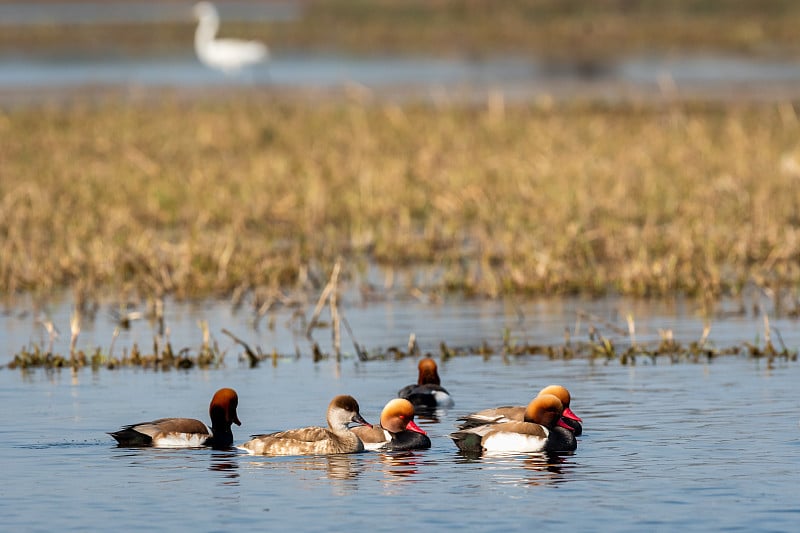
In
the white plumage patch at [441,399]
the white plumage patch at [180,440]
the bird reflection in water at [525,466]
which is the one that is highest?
the white plumage patch at [441,399]

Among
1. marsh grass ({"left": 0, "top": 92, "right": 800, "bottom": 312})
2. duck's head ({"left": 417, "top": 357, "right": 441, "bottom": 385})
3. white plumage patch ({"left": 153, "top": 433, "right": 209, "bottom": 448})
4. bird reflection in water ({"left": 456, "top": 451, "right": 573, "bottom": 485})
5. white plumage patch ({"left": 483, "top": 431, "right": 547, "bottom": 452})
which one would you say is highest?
marsh grass ({"left": 0, "top": 92, "right": 800, "bottom": 312})

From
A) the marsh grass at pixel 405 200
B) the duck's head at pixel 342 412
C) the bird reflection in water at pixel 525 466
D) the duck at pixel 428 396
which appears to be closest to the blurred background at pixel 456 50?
the marsh grass at pixel 405 200

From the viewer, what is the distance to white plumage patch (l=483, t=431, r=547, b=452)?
38.8ft

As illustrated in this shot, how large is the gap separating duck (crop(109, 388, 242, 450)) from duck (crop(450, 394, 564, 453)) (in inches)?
61.9

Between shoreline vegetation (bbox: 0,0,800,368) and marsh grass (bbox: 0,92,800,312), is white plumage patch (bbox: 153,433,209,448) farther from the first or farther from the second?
marsh grass (bbox: 0,92,800,312)

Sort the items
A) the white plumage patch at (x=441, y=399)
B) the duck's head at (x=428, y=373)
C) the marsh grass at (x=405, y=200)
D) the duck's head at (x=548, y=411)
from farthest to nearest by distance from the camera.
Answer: the marsh grass at (x=405, y=200) → the duck's head at (x=428, y=373) → the white plumage patch at (x=441, y=399) → the duck's head at (x=548, y=411)

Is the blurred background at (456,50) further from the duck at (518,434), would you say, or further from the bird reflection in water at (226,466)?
the bird reflection in water at (226,466)

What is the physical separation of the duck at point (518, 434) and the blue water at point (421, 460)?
130 millimetres

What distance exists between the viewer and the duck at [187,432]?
39.5ft

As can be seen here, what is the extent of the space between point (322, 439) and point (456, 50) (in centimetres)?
4872

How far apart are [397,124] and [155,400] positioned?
57.9 ft

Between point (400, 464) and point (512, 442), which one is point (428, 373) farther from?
point (400, 464)

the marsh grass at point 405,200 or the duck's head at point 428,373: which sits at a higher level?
the marsh grass at point 405,200

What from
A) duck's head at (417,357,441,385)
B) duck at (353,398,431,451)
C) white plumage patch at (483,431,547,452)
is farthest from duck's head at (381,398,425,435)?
duck's head at (417,357,441,385)
